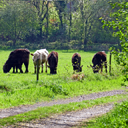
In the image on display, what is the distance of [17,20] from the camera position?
63.1 m

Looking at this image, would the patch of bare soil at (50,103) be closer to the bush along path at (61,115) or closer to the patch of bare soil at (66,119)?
the bush along path at (61,115)

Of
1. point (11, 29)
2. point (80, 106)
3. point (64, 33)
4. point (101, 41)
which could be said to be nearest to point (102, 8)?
point (101, 41)

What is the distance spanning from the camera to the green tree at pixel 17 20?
6269 cm

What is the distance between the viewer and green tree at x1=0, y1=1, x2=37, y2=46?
62688mm

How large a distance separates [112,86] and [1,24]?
53371 mm

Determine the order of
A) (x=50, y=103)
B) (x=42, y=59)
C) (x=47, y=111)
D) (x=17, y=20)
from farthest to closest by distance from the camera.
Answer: (x=17, y=20)
(x=42, y=59)
(x=50, y=103)
(x=47, y=111)

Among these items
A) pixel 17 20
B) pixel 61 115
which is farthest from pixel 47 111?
pixel 17 20

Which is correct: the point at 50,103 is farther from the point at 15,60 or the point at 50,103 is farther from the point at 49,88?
the point at 15,60

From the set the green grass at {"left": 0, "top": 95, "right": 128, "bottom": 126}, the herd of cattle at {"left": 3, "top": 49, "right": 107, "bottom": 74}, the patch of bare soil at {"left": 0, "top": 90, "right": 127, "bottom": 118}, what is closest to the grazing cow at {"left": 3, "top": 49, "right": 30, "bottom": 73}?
the herd of cattle at {"left": 3, "top": 49, "right": 107, "bottom": 74}

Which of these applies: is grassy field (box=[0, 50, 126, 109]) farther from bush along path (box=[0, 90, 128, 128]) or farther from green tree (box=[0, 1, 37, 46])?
green tree (box=[0, 1, 37, 46])

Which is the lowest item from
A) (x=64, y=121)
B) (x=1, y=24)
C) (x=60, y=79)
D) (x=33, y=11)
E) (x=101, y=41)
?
(x=64, y=121)

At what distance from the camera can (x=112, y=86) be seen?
15312 millimetres

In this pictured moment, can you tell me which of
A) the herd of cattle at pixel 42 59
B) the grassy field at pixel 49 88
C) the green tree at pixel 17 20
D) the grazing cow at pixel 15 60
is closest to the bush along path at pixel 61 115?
the grassy field at pixel 49 88

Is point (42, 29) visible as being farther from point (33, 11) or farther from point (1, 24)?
point (1, 24)
